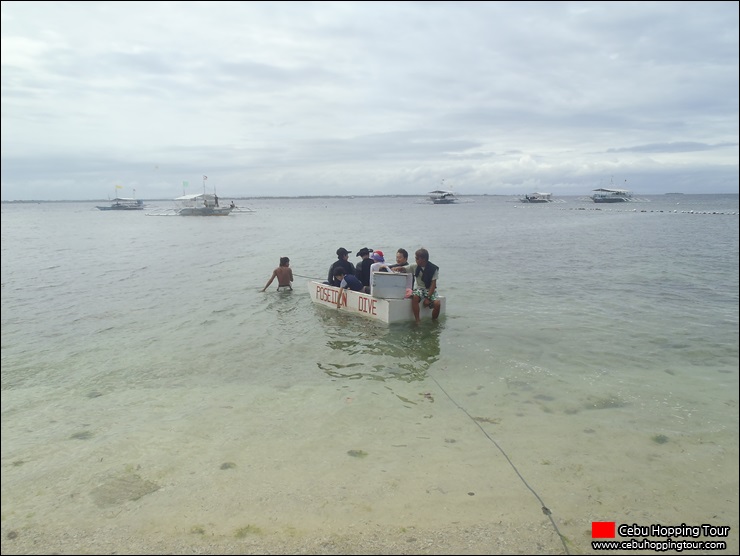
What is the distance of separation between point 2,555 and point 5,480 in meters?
1.51

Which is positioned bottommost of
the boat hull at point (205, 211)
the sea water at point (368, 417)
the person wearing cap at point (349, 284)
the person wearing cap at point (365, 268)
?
the sea water at point (368, 417)

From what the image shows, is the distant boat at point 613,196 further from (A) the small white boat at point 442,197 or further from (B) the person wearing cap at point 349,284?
(B) the person wearing cap at point 349,284

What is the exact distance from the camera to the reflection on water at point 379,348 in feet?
27.7

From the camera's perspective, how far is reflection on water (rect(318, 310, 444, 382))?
8.43 meters

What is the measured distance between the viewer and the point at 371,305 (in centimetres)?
1177

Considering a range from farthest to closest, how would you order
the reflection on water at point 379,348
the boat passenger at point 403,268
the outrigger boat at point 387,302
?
the boat passenger at point 403,268, the outrigger boat at point 387,302, the reflection on water at point 379,348

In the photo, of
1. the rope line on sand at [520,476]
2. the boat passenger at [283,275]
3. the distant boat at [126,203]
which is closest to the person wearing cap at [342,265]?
the boat passenger at [283,275]

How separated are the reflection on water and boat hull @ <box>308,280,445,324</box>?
0.20m

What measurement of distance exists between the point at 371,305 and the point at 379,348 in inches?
85.2

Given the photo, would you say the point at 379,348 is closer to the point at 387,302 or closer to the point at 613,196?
the point at 387,302

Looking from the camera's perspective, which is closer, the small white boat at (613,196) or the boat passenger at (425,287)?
the boat passenger at (425,287)

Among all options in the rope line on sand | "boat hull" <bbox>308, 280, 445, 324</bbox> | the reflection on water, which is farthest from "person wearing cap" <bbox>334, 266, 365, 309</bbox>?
the rope line on sand

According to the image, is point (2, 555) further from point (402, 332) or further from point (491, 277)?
point (491, 277)

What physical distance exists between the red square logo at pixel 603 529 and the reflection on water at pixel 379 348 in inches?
160
